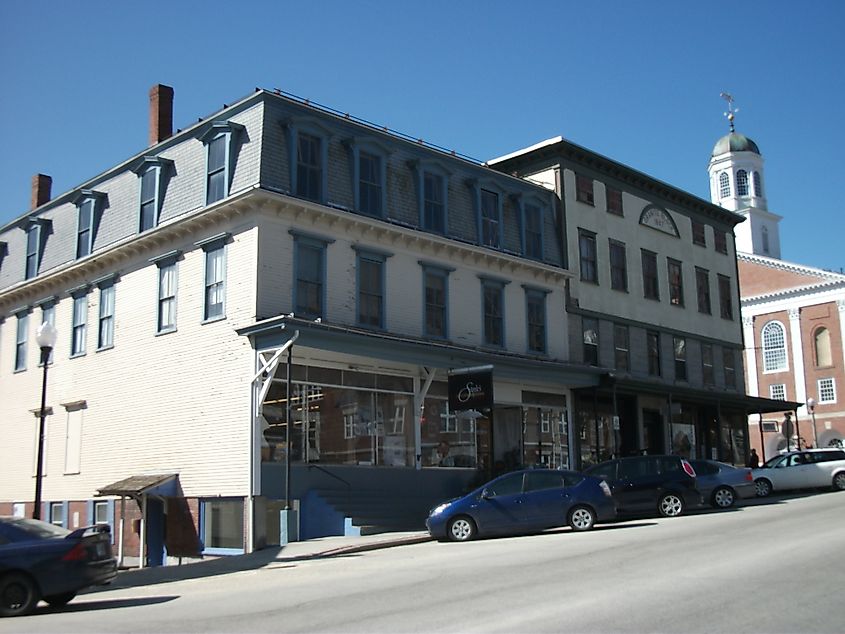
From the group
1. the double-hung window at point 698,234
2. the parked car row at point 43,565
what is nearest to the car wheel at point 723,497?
the double-hung window at point 698,234

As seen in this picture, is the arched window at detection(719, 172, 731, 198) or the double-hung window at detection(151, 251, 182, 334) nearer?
the double-hung window at detection(151, 251, 182, 334)

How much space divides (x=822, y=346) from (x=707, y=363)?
33.4m

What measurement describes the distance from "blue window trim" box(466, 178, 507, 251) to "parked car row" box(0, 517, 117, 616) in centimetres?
1817

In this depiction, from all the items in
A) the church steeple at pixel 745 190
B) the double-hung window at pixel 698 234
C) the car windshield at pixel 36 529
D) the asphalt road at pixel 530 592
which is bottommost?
the asphalt road at pixel 530 592

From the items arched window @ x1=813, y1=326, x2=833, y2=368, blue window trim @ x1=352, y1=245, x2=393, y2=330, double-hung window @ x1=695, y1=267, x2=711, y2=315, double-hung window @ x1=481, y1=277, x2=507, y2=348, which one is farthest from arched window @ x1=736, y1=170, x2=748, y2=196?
blue window trim @ x1=352, y1=245, x2=393, y2=330

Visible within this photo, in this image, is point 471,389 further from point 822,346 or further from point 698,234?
point 822,346

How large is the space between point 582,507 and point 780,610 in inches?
423

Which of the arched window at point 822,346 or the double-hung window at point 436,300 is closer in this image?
the double-hung window at point 436,300

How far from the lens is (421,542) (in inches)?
810

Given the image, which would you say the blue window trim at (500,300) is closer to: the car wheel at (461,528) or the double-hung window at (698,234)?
the car wheel at (461,528)

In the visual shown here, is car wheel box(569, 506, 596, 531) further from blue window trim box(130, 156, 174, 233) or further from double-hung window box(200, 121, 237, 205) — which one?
blue window trim box(130, 156, 174, 233)

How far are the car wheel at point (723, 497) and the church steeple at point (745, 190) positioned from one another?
58.5m

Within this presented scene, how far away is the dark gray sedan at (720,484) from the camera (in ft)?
85.2

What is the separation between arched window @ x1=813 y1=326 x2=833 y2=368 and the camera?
68.2 metres
